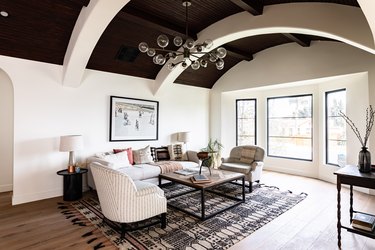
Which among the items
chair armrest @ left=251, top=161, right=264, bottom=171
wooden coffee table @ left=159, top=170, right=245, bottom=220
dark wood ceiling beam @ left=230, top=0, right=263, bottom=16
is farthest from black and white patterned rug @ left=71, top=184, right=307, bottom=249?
dark wood ceiling beam @ left=230, top=0, right=263, bottom=16

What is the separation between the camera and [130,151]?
4.93 m

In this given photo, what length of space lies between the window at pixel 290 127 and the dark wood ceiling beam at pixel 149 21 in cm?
389

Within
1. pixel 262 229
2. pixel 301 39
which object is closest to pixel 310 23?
pixel 301 39

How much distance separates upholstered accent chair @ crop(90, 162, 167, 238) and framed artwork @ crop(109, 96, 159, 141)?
2.39m

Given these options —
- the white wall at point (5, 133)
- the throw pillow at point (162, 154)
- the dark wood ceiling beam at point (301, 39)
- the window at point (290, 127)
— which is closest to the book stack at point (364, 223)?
the dark wood ceiling beam at point (301, 39)

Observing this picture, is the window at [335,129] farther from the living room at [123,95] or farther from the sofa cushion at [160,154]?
the sofa cushion at [160,154]

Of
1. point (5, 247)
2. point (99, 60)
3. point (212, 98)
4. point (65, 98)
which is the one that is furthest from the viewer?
point (212, 98)

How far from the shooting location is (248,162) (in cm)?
510

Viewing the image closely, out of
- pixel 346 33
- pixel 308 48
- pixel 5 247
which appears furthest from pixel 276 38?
pixel 5 247

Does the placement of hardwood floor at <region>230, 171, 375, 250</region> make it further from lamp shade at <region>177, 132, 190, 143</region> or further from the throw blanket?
lamp shade at <region>177, 132, 190, 143</region>

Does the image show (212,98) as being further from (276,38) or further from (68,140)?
(68,140)

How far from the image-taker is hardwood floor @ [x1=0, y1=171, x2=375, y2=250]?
255 centimetres

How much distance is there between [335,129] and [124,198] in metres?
5.23

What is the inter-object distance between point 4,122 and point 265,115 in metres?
6.85
